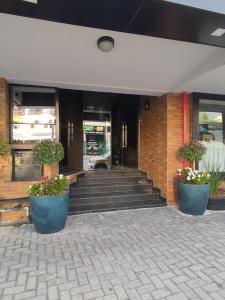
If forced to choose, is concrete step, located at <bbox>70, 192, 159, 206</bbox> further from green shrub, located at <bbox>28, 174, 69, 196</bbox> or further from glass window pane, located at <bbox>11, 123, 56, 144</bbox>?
glass window pane, located at <bbox>11, 123, 56, 144</bbox>

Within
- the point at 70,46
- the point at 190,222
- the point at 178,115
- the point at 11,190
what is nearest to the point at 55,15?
the point at 70,46

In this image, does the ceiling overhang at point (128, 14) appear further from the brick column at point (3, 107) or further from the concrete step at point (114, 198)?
the concrete step at point (114, 198)

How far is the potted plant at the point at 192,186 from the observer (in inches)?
178

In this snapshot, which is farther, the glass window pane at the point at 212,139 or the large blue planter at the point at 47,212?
the glass window pane at the point at 212,139

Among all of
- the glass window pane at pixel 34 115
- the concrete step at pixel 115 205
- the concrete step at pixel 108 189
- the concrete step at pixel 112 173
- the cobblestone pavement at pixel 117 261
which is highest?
the glass window pane at pixel 34 115

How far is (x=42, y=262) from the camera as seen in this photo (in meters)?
2.81

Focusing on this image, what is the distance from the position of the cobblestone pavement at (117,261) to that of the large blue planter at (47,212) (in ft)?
0.44

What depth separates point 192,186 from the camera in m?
4.51

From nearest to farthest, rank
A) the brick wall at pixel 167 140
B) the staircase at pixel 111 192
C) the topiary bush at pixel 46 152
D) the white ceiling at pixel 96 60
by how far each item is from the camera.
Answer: the white ceiling at pixel 96 60
the topiary bush at pixel 46 152
the staircase at pixel 111 192
the brick wall at pixel 167 140

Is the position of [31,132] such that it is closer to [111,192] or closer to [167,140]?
[111,192]

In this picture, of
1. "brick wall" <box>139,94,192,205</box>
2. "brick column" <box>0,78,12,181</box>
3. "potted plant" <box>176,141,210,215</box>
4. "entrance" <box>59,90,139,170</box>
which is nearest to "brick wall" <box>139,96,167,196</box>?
"brick wall" <box>139,94,192,205</box>

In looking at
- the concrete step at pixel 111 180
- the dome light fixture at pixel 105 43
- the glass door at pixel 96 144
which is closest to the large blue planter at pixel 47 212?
the concrete step at pixel 111 180

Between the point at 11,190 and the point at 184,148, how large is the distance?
12.2ft

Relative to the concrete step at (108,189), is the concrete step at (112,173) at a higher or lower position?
higher
